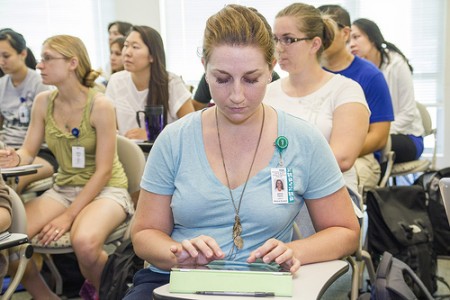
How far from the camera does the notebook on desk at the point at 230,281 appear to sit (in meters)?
1.18

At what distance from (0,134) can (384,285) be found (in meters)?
3.04

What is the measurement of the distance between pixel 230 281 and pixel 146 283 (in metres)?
0.42

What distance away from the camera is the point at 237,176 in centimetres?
152

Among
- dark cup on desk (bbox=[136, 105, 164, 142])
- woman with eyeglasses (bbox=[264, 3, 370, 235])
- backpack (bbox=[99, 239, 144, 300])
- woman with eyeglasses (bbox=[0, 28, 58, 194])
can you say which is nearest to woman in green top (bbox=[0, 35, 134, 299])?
backpack (bbox=[99, 239, 144, 300])

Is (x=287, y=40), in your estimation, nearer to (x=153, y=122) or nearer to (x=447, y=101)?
(x=153, y=122)

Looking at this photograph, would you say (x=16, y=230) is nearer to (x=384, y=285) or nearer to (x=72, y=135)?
(x=72, y=135)

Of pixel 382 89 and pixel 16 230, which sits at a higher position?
pixel 382 89

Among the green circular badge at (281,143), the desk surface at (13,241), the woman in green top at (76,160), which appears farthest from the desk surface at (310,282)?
the woman in green top at (76,160)

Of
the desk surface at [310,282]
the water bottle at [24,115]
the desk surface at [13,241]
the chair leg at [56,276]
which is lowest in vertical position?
the chair leg at [56,276]

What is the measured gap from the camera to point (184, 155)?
1.53m

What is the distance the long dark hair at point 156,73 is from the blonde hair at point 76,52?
28.7 inches

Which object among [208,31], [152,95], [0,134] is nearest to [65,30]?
[0,134]

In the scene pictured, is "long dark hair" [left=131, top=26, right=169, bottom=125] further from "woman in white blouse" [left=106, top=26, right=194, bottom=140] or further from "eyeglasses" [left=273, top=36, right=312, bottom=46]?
"eyeglasses" [left=273, top=36, right=312, bottom=46]

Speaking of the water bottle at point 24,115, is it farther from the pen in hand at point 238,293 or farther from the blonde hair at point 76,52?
the pen in hand at point 238,293
